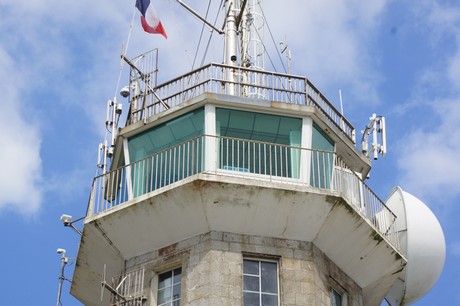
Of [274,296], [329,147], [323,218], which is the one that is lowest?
[274,296]

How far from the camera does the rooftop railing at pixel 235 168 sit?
32000 mm

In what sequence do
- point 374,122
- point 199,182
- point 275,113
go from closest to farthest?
point 199,182
point 275,113
point 374,122

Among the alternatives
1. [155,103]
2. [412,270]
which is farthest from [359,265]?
[155,103]

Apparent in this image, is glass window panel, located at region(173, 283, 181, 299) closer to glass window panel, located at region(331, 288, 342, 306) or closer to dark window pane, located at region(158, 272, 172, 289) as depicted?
dark window pane, located at region(158, 272, 172, 289)

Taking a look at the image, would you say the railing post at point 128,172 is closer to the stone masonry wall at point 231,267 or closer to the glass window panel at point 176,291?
the stone masonry wall at point 231,267

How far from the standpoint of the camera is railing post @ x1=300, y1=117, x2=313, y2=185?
32.4 meters

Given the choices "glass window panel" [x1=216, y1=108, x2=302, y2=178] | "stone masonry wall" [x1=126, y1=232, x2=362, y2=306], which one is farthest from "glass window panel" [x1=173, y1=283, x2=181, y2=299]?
"glass window panel" [x1=216, y1=108, x2=302, y2=178]

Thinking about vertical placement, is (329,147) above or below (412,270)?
above

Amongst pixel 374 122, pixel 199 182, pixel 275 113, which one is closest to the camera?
pixel 199 182

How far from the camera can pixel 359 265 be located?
33.0 metres

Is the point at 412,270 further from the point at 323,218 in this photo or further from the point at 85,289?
the point at 85,289

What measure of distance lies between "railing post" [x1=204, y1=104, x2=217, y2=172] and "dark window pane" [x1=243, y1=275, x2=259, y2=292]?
287 centimetres

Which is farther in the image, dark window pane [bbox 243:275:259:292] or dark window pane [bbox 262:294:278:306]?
dark window pane [bbox 243:275:259:292]

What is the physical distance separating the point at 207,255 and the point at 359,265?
448 cm
